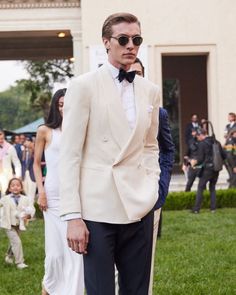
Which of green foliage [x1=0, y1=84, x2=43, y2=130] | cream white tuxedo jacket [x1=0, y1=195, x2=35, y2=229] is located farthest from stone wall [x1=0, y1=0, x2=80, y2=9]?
green foliage [x1=0, y1=84, x2=43, y2=130]

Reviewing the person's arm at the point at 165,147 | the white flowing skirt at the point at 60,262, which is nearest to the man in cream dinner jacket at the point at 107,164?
the person's arm at the point at 165,147

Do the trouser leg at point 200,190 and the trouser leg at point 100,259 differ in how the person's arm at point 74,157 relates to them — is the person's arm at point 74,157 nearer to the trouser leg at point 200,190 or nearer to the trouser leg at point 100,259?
the trouser leg at point 100,259

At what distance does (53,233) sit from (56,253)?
18 cm

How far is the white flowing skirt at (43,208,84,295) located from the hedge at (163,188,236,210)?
869 centimetres

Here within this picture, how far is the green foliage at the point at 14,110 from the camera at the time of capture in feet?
342

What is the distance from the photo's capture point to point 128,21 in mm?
2980

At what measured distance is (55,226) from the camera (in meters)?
5.32

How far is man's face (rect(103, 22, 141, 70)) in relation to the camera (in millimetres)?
2971

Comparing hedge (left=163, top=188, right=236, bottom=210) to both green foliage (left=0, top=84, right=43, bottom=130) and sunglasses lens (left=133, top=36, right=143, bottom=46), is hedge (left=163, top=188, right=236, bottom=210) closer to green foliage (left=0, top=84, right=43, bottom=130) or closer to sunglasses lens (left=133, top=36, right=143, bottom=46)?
sunglasses lens (left=133, top=36, right=143, bottom=46)

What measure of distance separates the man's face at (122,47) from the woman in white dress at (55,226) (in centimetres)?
229

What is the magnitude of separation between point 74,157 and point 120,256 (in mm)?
568

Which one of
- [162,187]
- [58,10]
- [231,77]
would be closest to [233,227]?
[162,187]

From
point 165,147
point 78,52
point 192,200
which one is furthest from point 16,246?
point 78,52

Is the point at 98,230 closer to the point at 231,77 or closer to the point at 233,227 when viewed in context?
the point at 233,227
